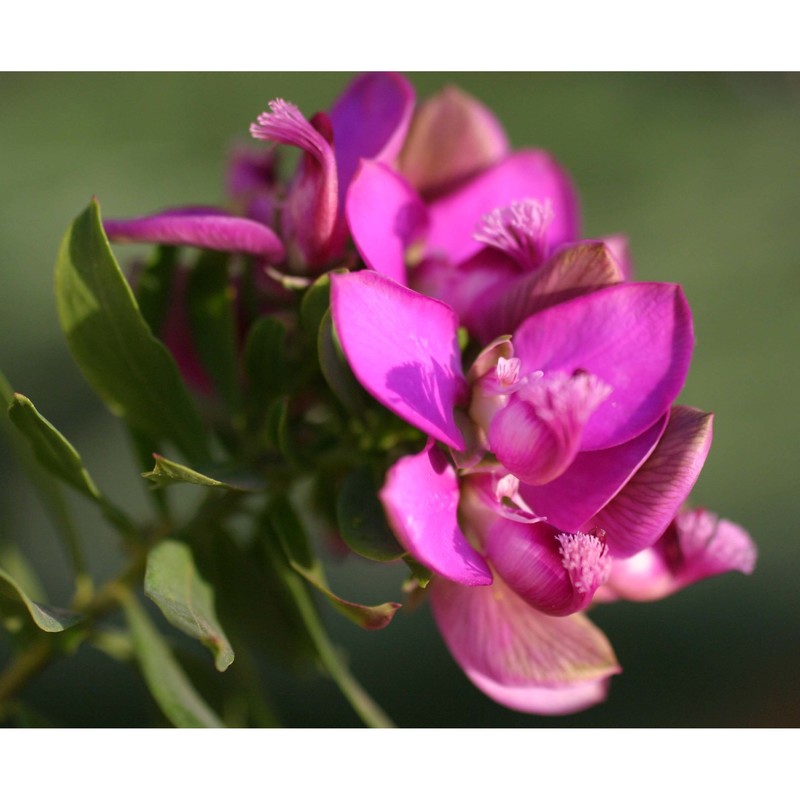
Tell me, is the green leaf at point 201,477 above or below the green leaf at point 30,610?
above

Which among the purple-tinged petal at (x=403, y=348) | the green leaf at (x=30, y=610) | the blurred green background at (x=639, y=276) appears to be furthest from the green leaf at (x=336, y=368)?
the blurred green background at (x=639, y=276)

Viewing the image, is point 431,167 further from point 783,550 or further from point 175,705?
point 783,550

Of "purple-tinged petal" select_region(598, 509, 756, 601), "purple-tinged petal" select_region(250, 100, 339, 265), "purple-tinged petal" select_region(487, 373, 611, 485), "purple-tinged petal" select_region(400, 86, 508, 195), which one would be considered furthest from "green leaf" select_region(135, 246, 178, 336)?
"purple-tinged petal" select_region(598, 509, 756, 601)

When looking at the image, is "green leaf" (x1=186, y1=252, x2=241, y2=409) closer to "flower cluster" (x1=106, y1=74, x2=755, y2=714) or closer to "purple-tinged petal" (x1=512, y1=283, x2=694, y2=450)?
"flower cluster" (x1=106, y1=74, x2=755, y2=714)

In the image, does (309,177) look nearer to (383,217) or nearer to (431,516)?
(383,217)

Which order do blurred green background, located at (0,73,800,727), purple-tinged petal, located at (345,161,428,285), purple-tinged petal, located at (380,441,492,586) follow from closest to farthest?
purple-tinged petal, located at (380,441,492,586)
purple-tinged petal, located at (345,161,428,285)
blurred green background, located at (0,73,800,727)

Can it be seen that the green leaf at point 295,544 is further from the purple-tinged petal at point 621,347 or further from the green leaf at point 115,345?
the purple-tinged petal at point 621,347
